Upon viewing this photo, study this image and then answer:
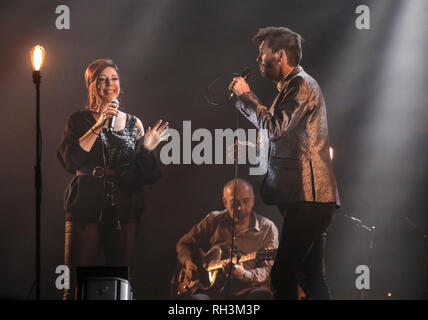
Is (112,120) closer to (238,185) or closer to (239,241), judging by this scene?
(238,185)

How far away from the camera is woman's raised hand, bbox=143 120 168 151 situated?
18.2ft

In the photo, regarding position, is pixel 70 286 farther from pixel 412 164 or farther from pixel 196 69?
pixel 412 164

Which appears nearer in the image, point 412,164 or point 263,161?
point 263,161

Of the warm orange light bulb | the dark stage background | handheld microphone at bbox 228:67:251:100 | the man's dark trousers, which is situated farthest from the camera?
handheld microphone at bbox 228:67:251:100

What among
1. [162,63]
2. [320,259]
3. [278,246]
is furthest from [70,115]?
[320,259]

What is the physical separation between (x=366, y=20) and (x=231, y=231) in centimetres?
251

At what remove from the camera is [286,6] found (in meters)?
5.77

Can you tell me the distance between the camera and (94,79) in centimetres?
557

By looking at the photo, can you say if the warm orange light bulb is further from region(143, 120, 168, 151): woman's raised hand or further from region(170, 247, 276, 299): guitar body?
region(170, 247, 276, 299): guitar body

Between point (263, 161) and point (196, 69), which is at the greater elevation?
point (196, 69)

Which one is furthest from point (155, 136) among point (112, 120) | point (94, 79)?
point (94, 79)

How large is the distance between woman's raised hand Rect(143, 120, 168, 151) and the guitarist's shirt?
850mm

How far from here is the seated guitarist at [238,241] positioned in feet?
17.3

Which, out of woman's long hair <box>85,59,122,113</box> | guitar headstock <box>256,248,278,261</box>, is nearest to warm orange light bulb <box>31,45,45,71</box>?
woman's long hair <box>85,59,122,113</box>
